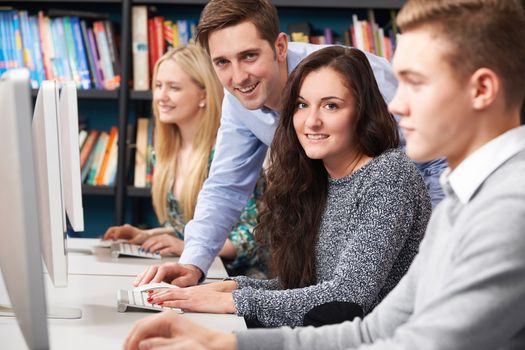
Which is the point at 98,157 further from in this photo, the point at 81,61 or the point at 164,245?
the point at 164,245

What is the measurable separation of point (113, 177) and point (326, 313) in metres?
2.28

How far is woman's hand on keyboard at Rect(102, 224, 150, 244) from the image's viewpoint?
2.69 metres

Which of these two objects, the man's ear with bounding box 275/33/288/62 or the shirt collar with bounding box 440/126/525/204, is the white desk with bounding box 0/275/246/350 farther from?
the man's ear with bounding box 275/33/288/62

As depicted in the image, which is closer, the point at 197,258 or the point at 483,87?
the point at 483,87

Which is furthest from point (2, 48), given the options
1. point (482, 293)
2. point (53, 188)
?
point (482, 293)

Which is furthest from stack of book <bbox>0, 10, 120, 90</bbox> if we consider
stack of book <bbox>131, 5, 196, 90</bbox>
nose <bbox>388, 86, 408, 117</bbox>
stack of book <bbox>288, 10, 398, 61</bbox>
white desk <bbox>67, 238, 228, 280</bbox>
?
nose <bbox>388, 86, 408, 117</bbox>

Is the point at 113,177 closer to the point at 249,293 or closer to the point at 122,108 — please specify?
the point at 122,108

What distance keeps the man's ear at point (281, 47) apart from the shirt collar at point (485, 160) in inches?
52.3

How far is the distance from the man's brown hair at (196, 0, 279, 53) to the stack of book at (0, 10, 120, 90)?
56.1 inches

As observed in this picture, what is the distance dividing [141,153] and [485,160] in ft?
9.07

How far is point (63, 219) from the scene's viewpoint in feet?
4.27

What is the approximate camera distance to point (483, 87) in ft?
3.27

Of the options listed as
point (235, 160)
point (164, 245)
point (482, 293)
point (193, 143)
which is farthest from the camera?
point (193, 143)

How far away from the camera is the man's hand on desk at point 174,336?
1.09 m
